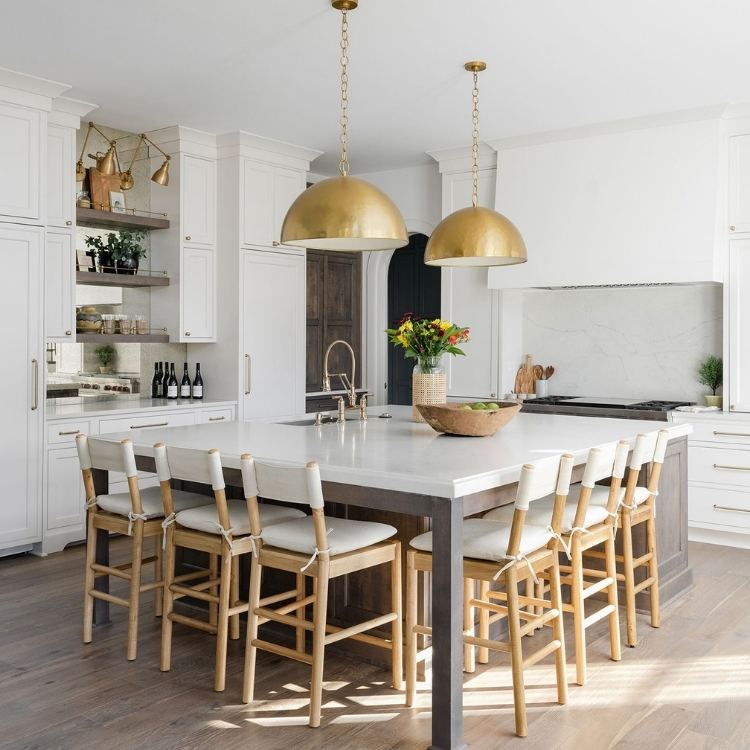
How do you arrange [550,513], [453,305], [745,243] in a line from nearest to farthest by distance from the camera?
[550,513]
[745,243]
[453,305]

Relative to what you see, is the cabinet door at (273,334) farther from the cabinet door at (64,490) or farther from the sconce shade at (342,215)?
the sconce shade at (342,215)

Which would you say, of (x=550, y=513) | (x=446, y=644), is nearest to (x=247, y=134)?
(x=550, y=513)

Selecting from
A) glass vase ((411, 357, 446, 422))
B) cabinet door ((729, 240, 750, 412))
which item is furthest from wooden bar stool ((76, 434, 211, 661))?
cabinet door ((729, 240, 750, 412))

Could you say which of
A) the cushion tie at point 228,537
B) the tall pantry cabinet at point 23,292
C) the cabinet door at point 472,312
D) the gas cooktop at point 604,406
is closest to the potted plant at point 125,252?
the tall pantry cabinet at point 23,292

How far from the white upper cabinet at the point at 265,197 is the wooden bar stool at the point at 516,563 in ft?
12.2

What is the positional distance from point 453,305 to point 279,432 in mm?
3039

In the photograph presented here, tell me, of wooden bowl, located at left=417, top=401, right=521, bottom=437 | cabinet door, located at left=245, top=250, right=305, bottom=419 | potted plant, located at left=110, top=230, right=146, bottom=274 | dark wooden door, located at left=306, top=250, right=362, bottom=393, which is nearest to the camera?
wooden bowl, located at left=417, top=401, right=521, bottom=437

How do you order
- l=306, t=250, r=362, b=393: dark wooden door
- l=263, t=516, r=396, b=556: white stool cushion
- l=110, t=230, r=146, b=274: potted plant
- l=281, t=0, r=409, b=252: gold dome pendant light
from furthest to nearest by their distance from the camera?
l=306, t=250, r=362, b=393: dark wooden door < l=110, t=230, r=146, b=274: potted plant < l=281, t=0, r=409, b=252: gold dome pendant light < l=263, t=516, r=396, b=556: white stool cushion

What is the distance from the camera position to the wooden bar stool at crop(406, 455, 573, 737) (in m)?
2.59

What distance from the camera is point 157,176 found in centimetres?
546

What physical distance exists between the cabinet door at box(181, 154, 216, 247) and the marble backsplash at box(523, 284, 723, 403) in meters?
2.53

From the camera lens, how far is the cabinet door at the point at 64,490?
16.0 feet

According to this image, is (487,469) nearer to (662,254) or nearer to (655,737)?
(655,737)

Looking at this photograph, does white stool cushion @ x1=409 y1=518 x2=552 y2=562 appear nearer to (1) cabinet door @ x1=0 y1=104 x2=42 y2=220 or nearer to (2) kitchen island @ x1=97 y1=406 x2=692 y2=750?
→ (2) kitchen island @ x1=97 y1=406 x2=692 y2=750
